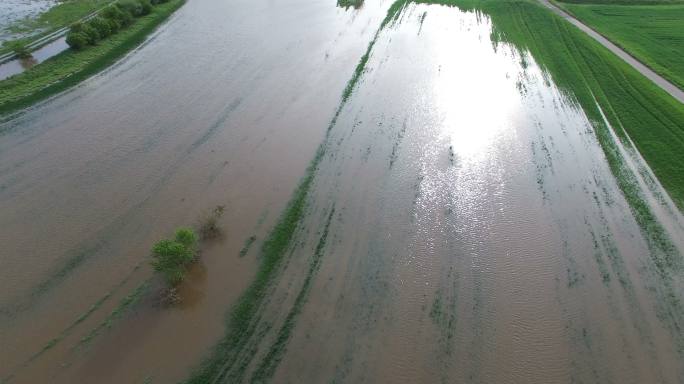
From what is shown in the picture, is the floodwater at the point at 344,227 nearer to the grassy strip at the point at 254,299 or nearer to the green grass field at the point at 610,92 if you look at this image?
the grassy strip at the point at 254,299

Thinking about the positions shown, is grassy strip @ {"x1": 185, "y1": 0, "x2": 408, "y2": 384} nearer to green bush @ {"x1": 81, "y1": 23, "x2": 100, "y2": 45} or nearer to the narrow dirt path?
green bush @ {"x1": 81, "y1": 23, "x2": 100, "y2": 45}

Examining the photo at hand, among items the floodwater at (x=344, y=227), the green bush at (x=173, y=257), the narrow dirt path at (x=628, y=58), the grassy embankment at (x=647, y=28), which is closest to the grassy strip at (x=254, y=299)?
the floodwater at (x=344, y=227)

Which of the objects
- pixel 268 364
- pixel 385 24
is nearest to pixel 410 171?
pixel 268 364

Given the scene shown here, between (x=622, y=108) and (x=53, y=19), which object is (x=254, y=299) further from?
(x=53, y=19)

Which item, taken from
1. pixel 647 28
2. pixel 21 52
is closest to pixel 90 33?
pixel 21 52

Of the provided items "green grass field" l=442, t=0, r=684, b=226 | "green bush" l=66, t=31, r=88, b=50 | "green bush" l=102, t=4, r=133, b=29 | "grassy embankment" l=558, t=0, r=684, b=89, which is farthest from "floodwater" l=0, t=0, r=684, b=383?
"grassy embankment" l=558, t=0, r=684, b=89

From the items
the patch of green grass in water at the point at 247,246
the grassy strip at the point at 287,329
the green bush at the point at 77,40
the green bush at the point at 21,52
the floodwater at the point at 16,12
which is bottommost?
the grassy strip at the point at 287,329

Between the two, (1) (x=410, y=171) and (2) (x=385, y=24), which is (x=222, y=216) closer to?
(1) (x=410, y=171)
